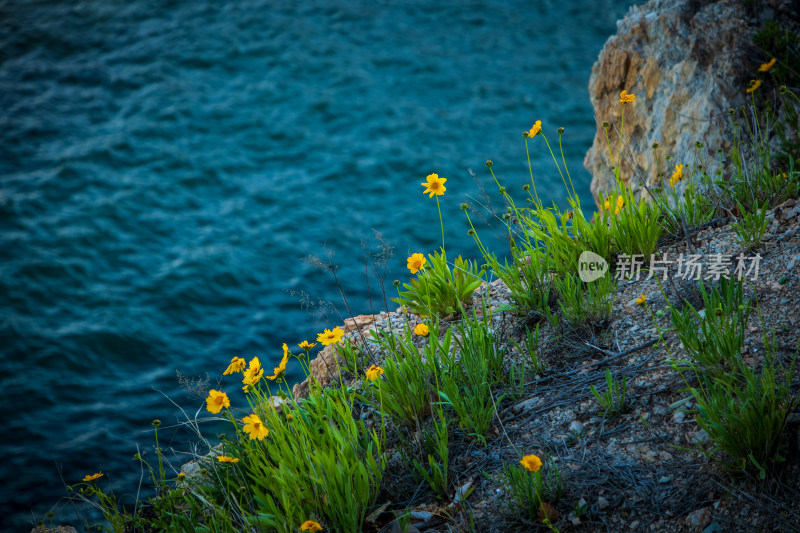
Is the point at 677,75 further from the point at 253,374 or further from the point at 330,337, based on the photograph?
the point at 253,374

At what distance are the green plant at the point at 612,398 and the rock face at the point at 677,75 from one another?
2.03m

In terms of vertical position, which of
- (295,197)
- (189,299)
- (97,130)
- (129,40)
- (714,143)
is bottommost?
(189,299)

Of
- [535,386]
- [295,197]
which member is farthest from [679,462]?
[295,197]

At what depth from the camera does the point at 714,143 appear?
13.5ft

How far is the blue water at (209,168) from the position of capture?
579cm

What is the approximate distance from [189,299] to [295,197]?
234 cm

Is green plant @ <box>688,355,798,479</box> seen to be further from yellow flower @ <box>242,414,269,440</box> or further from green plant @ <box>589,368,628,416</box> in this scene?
yellow flower @ <box>242,414,269,440</box>

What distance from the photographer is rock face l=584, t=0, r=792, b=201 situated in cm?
411

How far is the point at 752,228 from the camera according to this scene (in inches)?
111

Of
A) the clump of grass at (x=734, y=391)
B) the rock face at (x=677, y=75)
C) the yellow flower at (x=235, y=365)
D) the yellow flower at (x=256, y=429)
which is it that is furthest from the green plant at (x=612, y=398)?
the rock face at (x=677, y=75)

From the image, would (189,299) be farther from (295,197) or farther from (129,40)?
(129,40)

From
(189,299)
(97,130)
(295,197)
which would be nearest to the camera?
(189,299)

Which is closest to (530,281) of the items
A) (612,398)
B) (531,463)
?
(612,398)

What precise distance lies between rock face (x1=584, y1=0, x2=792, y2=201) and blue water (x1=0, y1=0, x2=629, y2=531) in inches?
99.4
